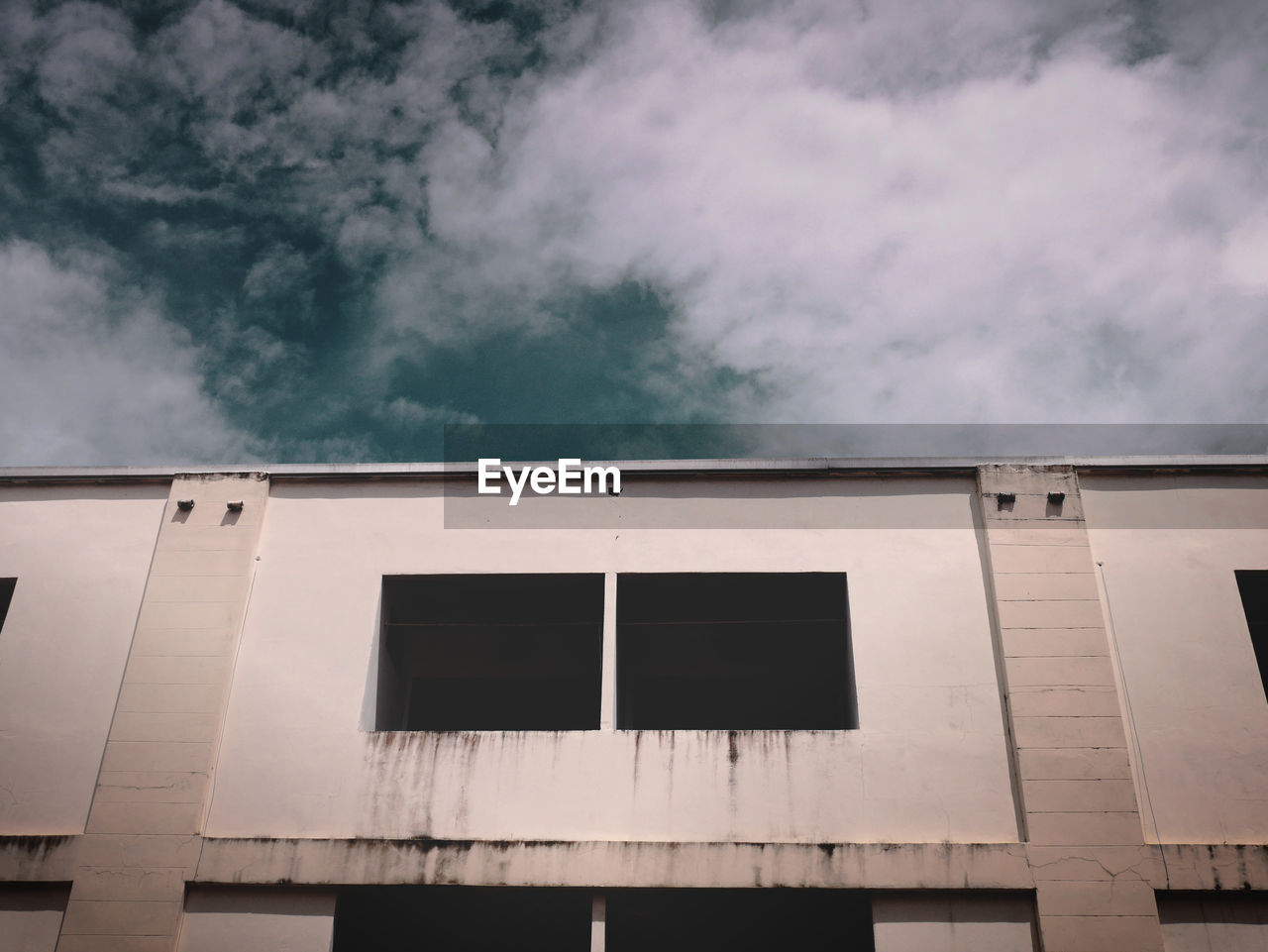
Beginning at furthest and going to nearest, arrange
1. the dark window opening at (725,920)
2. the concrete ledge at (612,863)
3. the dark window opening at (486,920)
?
1. the dark window opening at (725,920)
2. the dark window opening at (486,920)
3. the concrete ledge at (612,863)

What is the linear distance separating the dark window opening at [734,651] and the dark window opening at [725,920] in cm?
279

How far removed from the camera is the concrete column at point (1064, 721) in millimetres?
9688

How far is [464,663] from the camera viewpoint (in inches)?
628

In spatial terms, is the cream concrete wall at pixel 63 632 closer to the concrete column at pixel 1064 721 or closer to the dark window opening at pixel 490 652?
the dark window opening at pixel 490 652

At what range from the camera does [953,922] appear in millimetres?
9898

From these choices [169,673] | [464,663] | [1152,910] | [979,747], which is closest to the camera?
[1152,910]

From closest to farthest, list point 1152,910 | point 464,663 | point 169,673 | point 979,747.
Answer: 1. point 1152,910
2. point 979,747
3. point 169,673
4. point 464,663

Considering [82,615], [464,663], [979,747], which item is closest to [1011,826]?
[979,747]

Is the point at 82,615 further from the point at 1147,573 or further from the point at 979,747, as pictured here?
the point at 1147,573

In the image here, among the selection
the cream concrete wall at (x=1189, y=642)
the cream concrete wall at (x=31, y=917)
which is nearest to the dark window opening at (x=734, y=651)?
the cream concrete wall at (x=1189, y=642)

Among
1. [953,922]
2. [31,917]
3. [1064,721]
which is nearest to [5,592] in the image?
[31,917]

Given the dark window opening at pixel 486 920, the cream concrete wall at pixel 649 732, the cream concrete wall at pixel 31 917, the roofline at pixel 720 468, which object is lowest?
the cream concrete wall at pixel 31 917

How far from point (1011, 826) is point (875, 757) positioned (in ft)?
5.19

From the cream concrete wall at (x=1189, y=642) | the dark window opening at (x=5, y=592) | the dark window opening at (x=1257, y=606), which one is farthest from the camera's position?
the dark window opening at (x=5, y=592)
